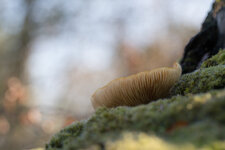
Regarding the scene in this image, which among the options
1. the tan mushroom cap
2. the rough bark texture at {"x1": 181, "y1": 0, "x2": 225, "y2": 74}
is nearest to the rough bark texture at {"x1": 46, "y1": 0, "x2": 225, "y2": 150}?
the tan mushroom cap

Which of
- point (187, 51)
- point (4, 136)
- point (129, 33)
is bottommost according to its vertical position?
point (187, 51)

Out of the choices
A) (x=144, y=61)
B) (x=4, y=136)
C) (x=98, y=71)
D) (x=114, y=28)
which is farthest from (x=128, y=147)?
(x=98, y=71)

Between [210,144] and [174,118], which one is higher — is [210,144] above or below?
below

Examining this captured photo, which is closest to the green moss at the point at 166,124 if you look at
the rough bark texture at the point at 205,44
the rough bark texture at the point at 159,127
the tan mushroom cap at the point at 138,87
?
the rough bark texture at the point at 159,127

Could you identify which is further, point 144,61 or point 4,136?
point 144,61

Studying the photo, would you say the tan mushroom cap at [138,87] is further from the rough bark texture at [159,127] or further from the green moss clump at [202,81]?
the rough bark texture at [159,127]

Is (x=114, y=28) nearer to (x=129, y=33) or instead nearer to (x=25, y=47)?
(x=129, y=33)
